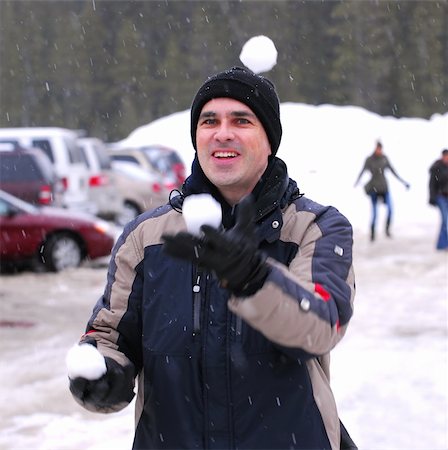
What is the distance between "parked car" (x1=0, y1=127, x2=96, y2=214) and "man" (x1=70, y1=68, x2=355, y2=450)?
14.3 m

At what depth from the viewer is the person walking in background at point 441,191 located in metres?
14.4

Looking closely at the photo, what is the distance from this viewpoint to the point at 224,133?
2371mm

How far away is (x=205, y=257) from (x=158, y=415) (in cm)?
69

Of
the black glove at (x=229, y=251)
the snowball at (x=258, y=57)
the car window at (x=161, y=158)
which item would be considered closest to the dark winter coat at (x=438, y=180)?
the car window at (x=161, y=158)

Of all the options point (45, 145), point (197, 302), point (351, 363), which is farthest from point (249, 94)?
point (45, 145)

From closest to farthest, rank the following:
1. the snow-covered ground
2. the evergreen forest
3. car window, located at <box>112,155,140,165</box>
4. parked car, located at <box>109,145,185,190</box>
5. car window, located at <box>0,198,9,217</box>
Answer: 1. the snow-covered ground
2. car window, located at <box>0,198,9,217</box>
3. parked car, located at <box>109,145,185,190</box>
4. car window, located at <box>112,155,140,165</box>
5. the evergreen forest

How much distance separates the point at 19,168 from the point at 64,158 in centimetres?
247

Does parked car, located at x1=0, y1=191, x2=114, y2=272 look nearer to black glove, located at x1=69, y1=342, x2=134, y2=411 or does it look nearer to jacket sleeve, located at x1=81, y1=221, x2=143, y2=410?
jacket sleeve, located at x1=81, y1=221, x2=143, y2=410

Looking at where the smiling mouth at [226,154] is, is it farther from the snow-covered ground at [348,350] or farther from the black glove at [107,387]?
the snow-covered ground at [348,350]

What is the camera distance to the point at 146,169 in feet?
71.0

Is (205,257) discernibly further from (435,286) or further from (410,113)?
(410,113)

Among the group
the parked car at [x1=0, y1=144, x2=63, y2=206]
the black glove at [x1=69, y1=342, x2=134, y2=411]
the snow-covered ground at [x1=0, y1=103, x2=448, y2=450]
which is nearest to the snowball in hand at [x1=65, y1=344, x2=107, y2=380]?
the black glove at [x1=69, y1=342, x2=134, y2=411]

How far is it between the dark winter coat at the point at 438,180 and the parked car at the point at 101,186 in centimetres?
662

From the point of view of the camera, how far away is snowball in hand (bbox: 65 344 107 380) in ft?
7.43
